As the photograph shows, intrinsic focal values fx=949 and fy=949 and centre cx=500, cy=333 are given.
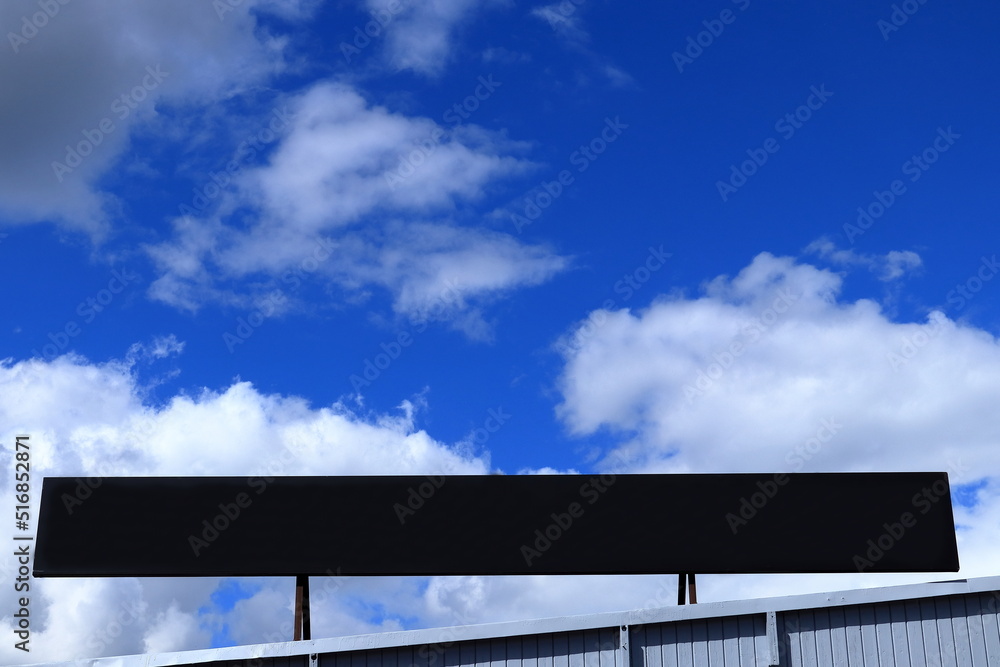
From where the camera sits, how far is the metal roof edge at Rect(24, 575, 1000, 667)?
11.0 m

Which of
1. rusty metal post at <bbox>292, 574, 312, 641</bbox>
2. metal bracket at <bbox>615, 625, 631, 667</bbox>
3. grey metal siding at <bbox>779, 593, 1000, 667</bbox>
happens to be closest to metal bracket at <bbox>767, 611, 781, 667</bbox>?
grey metal siding at <bbox>779, 593, 1000, 667</bbox>

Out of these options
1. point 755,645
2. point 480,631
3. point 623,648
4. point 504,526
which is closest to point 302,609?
point 504,526

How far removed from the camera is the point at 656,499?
16.8 m

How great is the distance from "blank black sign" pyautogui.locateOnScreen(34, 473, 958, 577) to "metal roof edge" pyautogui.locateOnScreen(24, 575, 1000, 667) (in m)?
5.38

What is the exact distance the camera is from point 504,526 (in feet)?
54.8

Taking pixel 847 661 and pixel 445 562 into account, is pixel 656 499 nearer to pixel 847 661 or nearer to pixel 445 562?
pixel 445 562

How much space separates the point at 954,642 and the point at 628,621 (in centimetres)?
391

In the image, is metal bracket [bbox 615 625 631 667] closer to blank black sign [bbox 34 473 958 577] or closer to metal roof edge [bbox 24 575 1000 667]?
metal roof edge [bbox 24 575 1000 667]

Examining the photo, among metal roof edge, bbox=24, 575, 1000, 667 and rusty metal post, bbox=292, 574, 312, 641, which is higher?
rusty metal post, bbox=292, 574, 312, 641

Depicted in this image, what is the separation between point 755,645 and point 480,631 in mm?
3220

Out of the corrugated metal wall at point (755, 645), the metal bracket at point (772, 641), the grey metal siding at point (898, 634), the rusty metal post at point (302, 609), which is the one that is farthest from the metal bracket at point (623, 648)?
the rusty metal post at point (302, 609)

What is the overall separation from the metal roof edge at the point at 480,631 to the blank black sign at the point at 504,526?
538cm

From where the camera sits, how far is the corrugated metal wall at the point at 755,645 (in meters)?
11.0

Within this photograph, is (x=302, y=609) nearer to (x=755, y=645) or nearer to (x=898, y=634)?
(x=755, y=645)
